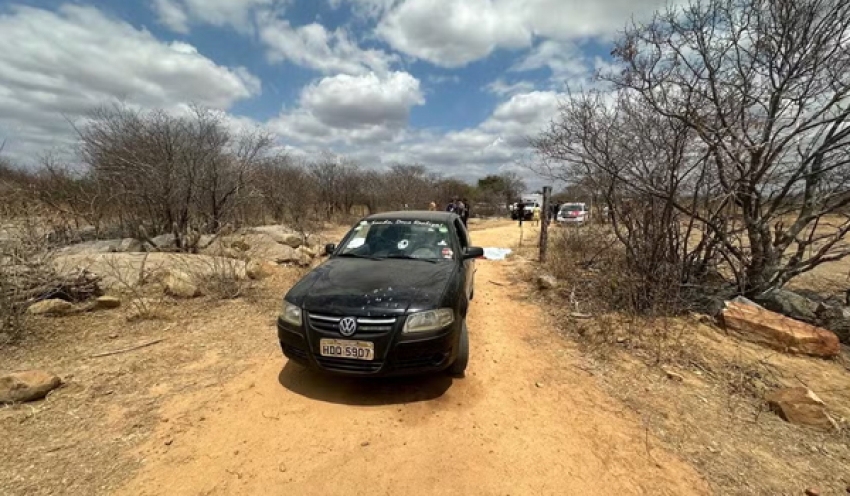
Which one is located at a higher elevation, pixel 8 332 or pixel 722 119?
pixel 722 119

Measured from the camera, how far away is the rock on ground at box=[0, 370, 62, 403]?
3.01 metres

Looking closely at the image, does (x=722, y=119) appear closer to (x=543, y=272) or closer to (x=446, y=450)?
(x=543, y=272)

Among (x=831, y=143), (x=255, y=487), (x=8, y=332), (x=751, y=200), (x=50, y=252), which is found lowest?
(x=255, y=487)

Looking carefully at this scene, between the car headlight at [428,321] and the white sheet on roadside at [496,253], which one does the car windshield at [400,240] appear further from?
the white sheet on roadside at [496,253]

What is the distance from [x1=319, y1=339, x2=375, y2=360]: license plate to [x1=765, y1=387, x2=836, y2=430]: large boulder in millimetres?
3445

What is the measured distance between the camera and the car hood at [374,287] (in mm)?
3029

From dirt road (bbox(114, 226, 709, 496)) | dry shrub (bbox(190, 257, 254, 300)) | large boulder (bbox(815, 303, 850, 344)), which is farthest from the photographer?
dry shrub (bbox(190, 257, 254, 300))

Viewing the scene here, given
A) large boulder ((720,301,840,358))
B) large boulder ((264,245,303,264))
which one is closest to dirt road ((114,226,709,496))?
large boulder ((720,301,840,358))

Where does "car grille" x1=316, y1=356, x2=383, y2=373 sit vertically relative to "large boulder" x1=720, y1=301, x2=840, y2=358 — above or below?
above

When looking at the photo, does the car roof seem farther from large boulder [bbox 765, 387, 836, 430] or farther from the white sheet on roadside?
the white sheet on roadside

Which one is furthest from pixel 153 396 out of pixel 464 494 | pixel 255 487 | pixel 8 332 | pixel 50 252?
pixel 50 252

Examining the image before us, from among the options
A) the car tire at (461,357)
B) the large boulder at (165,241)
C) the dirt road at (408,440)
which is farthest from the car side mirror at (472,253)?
the large boulder at (165,241)

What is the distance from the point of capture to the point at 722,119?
5098 mm

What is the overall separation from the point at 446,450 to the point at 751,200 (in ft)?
19.8
